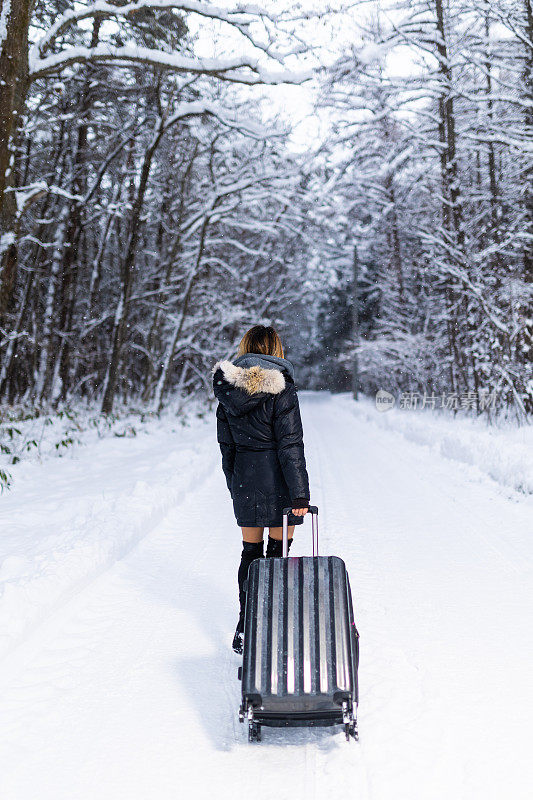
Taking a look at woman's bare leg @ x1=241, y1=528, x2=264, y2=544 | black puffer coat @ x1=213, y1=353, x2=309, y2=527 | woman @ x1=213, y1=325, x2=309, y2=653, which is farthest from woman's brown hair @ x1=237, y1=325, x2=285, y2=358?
woman's bare leg @ x1=241, y1=528, x2=264, y2=544

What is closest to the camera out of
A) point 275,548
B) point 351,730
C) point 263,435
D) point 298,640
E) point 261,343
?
point 351,730

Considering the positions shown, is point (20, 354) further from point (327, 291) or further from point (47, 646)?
point (327, 291)

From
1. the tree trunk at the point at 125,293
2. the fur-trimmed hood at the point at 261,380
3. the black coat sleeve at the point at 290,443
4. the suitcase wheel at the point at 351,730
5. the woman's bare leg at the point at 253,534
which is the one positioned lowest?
the suitcase wheel at the point at 351,730

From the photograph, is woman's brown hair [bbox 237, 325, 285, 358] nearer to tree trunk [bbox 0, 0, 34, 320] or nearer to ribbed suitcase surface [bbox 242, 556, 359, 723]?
ribbed suitcase surface [bbox 242, 556, 359, 723]

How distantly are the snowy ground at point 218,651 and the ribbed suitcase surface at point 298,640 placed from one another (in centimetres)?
26

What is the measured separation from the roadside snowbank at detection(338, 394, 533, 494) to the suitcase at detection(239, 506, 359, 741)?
221 inches

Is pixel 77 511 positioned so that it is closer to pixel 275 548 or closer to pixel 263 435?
pixel 275 548

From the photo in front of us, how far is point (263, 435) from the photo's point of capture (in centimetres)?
331

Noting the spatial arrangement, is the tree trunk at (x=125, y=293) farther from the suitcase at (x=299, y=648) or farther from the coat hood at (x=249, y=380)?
the suitcase at (x=299, y=648)

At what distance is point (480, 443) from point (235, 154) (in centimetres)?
988

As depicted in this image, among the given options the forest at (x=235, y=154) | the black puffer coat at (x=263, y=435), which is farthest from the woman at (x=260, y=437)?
the forest at (x=235, y=154)

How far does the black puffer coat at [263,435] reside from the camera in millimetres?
3207

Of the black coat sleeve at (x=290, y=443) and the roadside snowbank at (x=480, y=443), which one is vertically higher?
the black coat sleeve at (x=290, y=443)

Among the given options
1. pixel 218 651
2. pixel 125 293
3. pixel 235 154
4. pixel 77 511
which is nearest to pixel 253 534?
pixel 218 651
